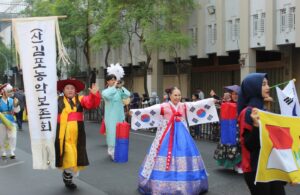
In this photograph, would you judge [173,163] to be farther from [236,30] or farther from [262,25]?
[236,30]

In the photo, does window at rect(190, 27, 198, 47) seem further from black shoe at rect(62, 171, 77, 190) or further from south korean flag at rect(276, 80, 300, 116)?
south korean flag at rect(276, 80, 300, 116)

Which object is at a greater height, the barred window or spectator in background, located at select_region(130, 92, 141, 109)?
the barred window

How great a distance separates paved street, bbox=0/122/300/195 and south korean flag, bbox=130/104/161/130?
1034mm

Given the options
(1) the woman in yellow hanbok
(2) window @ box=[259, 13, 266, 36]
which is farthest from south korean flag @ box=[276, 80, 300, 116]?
(2) window @ box=[259, 13, 266, 36]

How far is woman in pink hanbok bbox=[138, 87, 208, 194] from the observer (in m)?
6.89

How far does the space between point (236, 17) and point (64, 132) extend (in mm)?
16438

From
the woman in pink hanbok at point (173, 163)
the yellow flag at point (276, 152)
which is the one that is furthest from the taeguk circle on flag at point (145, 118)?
the yellow flag at point (276, 152)

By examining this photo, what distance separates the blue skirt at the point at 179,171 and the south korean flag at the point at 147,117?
639 mm

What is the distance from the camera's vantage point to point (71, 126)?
7.65 metres

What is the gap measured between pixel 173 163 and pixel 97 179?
7.80 feet

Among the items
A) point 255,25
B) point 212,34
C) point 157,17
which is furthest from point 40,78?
point 212,34

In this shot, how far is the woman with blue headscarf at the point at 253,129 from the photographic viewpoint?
4.48m

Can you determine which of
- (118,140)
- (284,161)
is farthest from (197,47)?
(284,161)

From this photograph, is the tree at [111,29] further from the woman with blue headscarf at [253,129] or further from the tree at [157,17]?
the woman with blue headscarf at [253,129]
